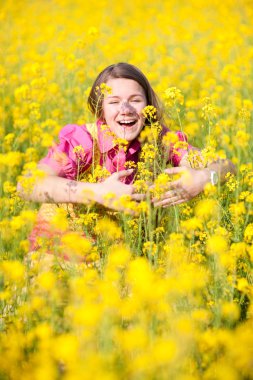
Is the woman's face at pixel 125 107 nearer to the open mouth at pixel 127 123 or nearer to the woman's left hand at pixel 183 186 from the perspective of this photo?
the open mouth at pixel 127 123

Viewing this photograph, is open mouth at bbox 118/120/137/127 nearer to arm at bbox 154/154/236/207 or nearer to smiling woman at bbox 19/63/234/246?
smiling woman at bbox 19/63/234/246

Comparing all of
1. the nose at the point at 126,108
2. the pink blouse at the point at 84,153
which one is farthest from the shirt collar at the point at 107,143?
the nose at the point at 126,108

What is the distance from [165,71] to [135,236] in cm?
347

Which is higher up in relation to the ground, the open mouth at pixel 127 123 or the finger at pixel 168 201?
the open mouth at pixel 127 123

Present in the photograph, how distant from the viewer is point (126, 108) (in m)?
2.75

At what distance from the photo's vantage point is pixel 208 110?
8.44 ft

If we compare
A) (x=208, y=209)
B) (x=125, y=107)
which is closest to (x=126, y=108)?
(x=125, y=107)

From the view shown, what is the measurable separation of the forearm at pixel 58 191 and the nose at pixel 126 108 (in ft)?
1.59

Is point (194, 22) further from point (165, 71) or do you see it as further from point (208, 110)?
point (208, 110)

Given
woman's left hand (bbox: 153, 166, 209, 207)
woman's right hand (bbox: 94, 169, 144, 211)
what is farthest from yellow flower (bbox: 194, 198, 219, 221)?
woman's right hand (bbox: 94, 169, 144, 211)

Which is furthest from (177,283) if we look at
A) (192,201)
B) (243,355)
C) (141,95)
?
(141,95)

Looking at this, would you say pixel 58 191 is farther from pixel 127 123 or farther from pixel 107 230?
pixel 127 123

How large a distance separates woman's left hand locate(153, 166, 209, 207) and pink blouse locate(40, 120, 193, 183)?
1.07ft

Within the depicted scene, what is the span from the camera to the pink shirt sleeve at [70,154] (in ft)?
9.17
